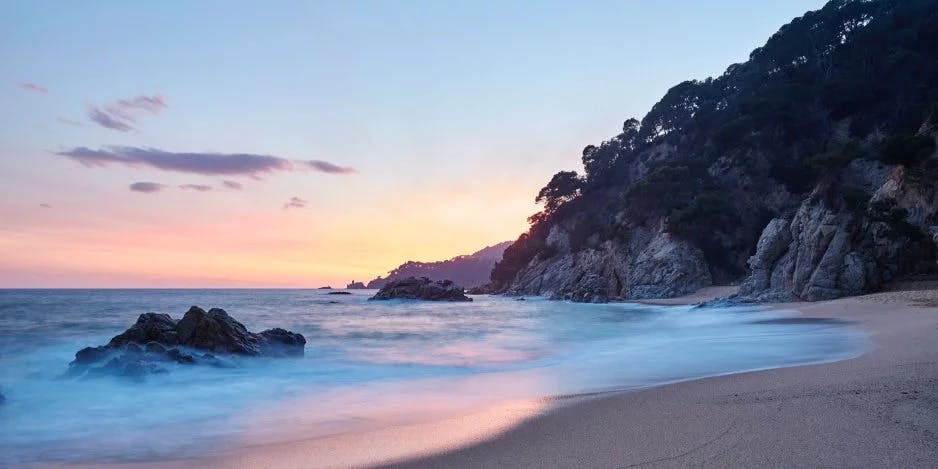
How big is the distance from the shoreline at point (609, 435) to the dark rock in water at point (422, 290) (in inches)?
2224

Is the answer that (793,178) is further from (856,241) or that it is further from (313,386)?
(313,386)

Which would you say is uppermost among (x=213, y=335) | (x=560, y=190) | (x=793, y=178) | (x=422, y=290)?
(x=560, y=190)

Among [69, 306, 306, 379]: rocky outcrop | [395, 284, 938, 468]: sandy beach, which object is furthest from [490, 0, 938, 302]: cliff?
[69, 306, 306, 379]: rocky outcrop

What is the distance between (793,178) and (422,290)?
135 ft

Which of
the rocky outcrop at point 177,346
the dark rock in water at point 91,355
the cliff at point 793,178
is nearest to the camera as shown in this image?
the rocky outcrop at point 177,346

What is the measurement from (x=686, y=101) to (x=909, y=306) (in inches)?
2419

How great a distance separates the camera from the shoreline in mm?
3436

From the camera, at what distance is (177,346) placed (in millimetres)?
11648

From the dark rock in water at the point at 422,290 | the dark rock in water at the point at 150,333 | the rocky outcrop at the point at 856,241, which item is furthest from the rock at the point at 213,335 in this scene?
the dark rock in water at the point at 422,290

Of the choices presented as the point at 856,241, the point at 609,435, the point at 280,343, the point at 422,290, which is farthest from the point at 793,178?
the point at 609,435

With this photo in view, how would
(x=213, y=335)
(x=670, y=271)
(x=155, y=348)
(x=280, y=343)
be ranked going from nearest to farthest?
(x=155, y=348) → (x=213, y=335) → (x=280, y=343) → (x=670, y=271)

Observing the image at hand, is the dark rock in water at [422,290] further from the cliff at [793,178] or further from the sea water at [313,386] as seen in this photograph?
the sea water at [313,386]

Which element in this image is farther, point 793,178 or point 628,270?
point 628,270

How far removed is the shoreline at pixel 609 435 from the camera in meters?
3.44
